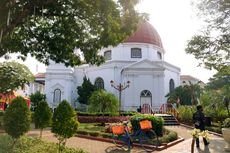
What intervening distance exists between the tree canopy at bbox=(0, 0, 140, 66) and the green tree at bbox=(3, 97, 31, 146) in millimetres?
1965

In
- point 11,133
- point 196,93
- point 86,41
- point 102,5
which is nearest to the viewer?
point 102,5

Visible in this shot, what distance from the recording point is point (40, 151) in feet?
33.2

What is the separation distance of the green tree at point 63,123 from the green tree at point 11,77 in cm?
1263

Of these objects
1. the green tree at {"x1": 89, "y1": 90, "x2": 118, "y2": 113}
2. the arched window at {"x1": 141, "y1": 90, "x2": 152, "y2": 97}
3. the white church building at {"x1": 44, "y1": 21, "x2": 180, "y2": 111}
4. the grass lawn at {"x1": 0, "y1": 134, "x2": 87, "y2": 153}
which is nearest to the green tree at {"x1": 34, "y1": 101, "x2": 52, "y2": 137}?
the grass lawn at {"x1": 0, "y1": 134, "x2": 87, "y2": 153}

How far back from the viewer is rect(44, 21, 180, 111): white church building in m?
44.5

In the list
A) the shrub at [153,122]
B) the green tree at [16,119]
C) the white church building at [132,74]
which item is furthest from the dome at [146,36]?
the green tree at [16,119]

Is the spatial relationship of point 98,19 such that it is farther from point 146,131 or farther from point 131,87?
point 131,87

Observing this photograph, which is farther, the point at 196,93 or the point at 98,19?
the point at 196,93

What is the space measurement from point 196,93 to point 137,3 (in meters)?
40.7

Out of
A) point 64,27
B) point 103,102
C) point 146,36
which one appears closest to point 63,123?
point 64,27

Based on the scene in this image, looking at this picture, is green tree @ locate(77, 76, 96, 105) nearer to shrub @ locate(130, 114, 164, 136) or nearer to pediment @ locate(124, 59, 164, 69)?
pediment @ locate(124, 59, 164, 69)

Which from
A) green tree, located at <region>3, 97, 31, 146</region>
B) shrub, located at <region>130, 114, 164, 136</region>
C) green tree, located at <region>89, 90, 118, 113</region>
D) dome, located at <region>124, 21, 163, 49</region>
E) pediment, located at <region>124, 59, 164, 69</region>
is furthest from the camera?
dome, located at <region>124, 21, 163, 49</region>

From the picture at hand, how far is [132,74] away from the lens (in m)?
44.6

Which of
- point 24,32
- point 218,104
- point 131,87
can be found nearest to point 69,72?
point 131,87
